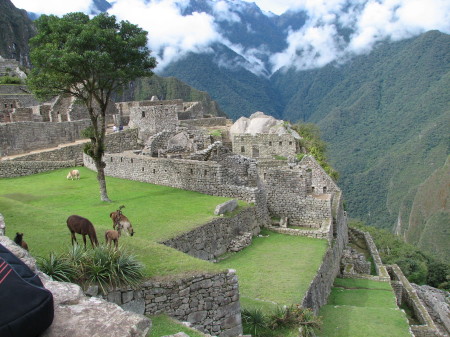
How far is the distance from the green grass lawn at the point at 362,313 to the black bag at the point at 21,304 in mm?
8595

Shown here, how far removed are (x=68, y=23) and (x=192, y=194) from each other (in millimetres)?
8085

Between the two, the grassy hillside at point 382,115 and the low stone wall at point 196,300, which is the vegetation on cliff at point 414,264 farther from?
the grassy hillside at point 382,115

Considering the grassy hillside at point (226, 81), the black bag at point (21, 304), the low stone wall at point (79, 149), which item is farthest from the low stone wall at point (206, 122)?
the grassy hillside at point (226, 81)

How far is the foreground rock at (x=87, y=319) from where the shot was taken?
408 centimetres

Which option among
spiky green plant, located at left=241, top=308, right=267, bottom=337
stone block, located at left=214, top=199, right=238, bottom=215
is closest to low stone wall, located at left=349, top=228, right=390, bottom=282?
stone block, located at left=214, top=199, right=238, bottom=215

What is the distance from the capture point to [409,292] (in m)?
20.5

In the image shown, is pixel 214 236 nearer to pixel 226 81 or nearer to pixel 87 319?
pixel 87 319

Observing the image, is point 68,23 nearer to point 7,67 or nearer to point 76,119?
point 76,119

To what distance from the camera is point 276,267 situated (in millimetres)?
12828

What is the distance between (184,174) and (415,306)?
12.1m

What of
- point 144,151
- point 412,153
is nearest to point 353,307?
point 144,151

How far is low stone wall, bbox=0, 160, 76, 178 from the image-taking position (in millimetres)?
20969

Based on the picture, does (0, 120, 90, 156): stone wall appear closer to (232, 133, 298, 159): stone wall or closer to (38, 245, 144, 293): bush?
(232, 133, 298, 159): stone wall

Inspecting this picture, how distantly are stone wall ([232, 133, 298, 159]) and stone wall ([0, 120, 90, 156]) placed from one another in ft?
36.5
